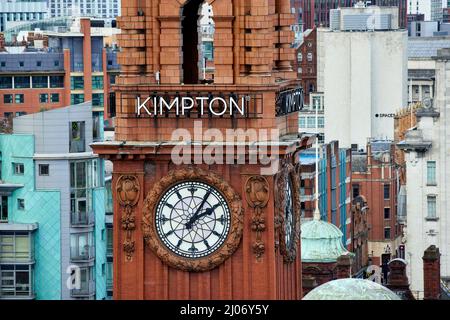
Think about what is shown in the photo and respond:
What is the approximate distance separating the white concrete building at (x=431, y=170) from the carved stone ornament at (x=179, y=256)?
276 ft

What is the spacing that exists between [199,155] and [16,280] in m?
33.0

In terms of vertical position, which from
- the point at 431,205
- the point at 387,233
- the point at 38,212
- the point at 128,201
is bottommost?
the point at 387,233

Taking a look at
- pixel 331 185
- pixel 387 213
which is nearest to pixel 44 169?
pixel 331 185

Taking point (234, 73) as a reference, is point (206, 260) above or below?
below

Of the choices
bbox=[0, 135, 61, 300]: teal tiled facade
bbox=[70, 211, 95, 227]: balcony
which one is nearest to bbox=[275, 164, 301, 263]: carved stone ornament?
bbox=[0, 135, 61, 300]: teal tiled facade

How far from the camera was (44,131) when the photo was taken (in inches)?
3652

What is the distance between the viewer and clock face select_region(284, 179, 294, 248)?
62.5 meters

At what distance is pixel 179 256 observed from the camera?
60.5 metres

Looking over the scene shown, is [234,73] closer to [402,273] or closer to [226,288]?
[226,288]

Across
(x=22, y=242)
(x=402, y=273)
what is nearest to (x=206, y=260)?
(x=22, y=242)

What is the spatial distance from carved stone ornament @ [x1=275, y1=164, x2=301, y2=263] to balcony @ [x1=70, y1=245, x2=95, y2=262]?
2855cm

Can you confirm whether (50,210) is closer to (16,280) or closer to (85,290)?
(16,280)

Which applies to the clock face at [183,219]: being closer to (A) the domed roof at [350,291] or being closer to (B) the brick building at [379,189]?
(A) the domed roof at [350,291]
